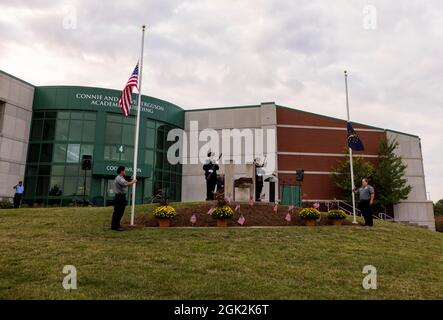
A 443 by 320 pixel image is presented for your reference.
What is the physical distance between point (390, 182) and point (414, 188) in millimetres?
4838

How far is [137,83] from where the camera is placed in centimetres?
1454

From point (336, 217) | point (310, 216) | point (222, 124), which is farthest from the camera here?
point (222, 124)

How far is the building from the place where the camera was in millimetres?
31516

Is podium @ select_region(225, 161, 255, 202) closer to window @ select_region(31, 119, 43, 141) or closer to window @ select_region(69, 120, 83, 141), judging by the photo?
window @ select_region(69, 120, 83, 141)

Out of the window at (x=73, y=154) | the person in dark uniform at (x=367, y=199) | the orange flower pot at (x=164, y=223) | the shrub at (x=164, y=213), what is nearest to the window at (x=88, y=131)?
the window at (x=73, y=154)

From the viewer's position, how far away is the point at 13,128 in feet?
103

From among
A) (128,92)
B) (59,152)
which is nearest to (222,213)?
(128,92)

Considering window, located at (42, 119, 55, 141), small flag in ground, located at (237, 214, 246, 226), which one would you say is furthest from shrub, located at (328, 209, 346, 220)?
window, located at (42, 119, 55, 141)

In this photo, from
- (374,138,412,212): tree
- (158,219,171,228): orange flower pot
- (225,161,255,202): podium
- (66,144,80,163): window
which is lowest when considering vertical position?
(158,219,171,228): orange flower pot

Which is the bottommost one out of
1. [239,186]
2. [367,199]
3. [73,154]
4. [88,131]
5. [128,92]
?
[367,199]

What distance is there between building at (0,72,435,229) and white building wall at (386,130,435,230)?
10cm

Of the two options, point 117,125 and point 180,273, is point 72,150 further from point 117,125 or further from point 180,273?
point 180,273

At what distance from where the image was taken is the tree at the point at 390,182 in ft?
114

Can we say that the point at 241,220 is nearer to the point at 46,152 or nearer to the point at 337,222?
the point at 337,222
